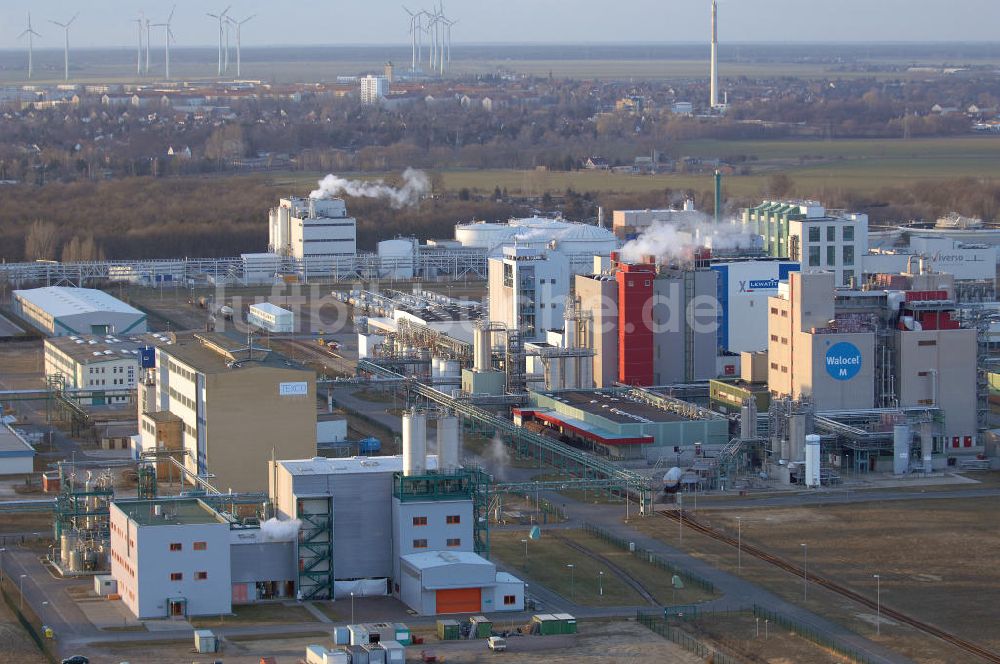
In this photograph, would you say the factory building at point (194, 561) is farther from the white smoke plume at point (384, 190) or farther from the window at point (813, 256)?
the white smoke plume at point (384, 190)

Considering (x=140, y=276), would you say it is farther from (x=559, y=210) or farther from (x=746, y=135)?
(x=746, y=135)

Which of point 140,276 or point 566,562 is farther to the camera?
point 140,276

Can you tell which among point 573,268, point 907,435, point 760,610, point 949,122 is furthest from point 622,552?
point 949,122

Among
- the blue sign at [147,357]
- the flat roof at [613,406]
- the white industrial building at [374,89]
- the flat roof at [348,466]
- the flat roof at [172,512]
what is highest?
the white industrial building at [374,89]

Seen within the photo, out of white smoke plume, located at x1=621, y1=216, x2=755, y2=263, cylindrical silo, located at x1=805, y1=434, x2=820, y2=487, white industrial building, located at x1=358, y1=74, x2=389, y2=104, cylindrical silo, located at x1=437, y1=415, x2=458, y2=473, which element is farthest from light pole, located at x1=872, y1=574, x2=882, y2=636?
white industrial building, located at x1=358, y1=74, x2=389, y2=104

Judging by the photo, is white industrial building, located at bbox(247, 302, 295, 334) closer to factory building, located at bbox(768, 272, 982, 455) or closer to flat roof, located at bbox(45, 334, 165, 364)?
flat roof, located at bbox(45, 334, 165, 364)

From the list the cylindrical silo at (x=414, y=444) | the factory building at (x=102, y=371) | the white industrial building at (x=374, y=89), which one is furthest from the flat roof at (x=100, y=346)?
the white industrial building at (x=374, y=89)

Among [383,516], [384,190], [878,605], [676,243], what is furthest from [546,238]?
[878,605]
